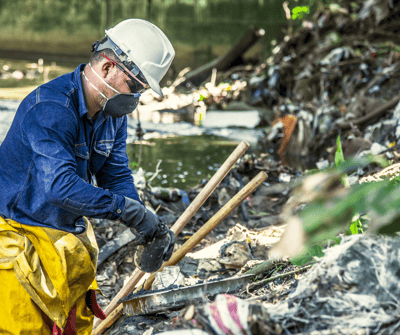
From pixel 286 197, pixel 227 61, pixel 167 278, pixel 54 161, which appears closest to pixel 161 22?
pixel 227 61

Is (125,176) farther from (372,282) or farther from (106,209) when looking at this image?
(372,282)

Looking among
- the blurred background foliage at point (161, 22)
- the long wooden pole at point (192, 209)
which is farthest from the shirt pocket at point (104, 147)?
the blurred background foliage at point (161, 22)

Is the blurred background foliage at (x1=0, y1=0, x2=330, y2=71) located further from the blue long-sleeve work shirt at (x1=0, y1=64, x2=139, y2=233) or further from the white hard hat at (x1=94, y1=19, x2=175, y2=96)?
the blue long-sleeve work shirt at (x1=0, y1=64, x2=139, y2=233)

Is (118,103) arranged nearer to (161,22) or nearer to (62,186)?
(62,186)

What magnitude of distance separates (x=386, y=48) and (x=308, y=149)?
10.1 ft

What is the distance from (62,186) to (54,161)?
0.12 m

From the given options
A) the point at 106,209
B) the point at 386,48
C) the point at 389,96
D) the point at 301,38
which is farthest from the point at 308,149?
the point at 106,209

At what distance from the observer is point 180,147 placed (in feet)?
23.6

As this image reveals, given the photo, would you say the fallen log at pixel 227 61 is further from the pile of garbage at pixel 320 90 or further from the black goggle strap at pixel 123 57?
the black goggle strap at pixel 123 57

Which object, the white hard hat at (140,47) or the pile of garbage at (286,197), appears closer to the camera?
the pile of garbage at (286,197)

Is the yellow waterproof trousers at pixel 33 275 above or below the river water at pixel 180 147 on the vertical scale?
above

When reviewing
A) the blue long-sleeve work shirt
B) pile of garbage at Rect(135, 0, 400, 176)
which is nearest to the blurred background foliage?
pile of garbage at Rect(135, 0, 400, 176)

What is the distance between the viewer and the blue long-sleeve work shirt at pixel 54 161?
6.45 ft

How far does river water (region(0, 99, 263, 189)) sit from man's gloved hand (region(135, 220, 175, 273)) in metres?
2.32
